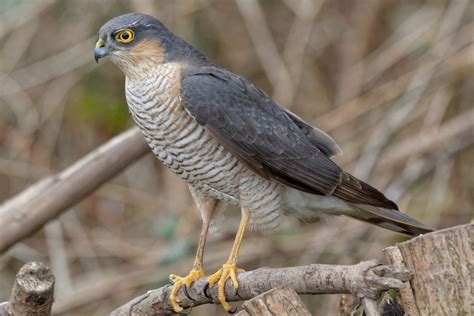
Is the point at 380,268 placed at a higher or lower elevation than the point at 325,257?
lower

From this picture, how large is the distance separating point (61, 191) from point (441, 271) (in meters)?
2.17

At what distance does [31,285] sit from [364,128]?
3.75 meters

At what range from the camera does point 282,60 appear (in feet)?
20.4

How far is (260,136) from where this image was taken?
3.48 metres

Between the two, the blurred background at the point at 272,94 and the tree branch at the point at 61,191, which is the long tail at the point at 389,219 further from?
the blurred background at the point at 272,94

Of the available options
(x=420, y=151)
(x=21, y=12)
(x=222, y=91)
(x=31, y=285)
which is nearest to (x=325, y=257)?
(x=420, y=151)

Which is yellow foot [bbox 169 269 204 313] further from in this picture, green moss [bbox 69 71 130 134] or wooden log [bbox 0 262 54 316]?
green moss [bbox 69 71 130 134]

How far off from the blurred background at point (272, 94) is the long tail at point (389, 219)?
5.14 feet

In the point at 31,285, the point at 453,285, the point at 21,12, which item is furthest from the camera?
the point at 21,12

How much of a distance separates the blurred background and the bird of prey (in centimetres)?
162

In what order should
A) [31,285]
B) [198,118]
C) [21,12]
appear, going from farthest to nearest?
[21,12]
[198,118]
[31,285]

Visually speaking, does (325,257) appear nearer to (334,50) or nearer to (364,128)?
(364,128)

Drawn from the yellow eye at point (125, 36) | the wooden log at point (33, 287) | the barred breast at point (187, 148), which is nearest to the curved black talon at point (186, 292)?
the barred breast at point (187, 148)

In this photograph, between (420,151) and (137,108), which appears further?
(420,151)
